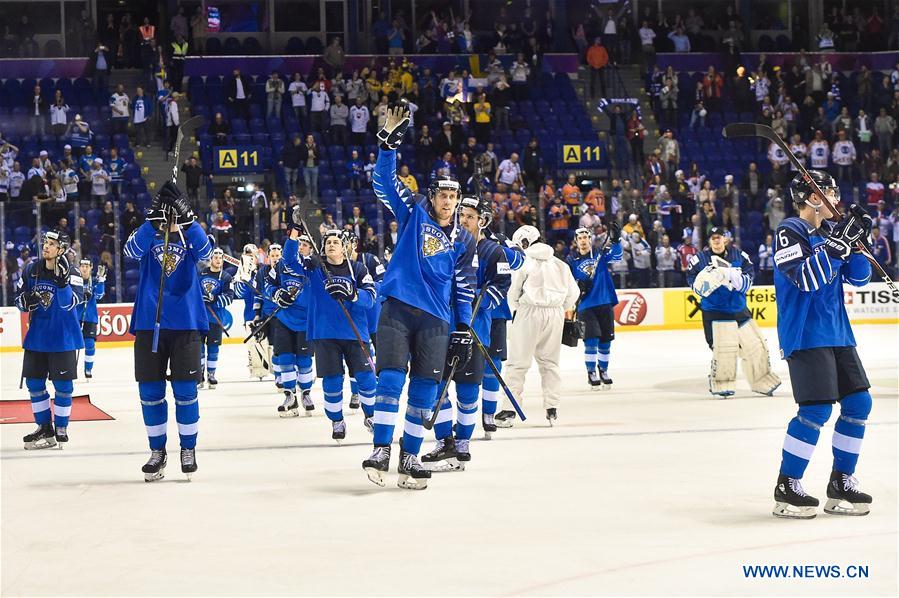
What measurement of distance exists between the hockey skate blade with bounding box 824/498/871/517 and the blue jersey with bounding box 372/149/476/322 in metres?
2.30

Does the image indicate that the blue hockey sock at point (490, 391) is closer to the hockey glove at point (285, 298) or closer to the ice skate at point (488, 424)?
the ice skate at point (488, 424)

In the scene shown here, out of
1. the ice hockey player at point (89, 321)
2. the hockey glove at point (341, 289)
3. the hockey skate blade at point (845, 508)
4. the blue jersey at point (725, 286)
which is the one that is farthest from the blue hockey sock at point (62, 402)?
the blue jersey at point (725, 286)

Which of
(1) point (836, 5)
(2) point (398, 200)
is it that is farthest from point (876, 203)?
(2) point (398, 200)

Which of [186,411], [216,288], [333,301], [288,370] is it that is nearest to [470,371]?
[333,301]

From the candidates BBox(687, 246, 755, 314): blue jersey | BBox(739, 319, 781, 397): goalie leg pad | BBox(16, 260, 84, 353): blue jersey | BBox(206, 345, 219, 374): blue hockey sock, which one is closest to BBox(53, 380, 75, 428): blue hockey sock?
BBox(16, 260, 84, 353): blue jersey

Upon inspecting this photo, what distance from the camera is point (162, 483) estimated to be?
739 centimetres

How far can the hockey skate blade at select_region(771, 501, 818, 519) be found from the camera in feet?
19.9

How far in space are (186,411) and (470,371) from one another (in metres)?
1.81

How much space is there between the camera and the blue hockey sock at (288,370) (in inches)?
433

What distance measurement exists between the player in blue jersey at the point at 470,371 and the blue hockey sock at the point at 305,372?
307 cm

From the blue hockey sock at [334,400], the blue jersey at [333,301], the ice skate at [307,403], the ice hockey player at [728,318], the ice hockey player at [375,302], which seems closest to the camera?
the blue hockey sock at [334,400]

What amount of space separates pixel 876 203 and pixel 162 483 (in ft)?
57.7

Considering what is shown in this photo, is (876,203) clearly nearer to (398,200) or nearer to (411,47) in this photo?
(411,47)

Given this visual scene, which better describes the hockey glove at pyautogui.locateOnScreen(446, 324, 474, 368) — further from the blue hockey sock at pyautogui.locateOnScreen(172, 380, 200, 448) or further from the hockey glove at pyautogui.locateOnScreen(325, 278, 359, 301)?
the hockey glove at pyautogui.locateOnScreen(325, 278, 359, 301)
